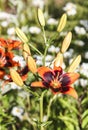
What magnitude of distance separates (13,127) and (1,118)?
0.26 meters

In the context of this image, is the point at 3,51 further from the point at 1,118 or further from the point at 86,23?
the point at 86,23

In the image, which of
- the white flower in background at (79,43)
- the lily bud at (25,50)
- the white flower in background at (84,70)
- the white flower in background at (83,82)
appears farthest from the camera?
the white flower in background at (79,43)

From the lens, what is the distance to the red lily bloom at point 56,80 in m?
2.83

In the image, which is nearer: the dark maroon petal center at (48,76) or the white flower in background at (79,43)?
the dark maroon petal center at (48,76)

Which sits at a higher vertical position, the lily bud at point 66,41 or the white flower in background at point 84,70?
the white flower in background at point 84,70

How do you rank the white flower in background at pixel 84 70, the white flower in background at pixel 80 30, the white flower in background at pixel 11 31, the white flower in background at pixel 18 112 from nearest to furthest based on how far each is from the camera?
the white flower in background at pixel 18 112 → the white flower in background at pixel 84 70 → the white flower in background at pixel 80 30 → the white flower in background at pixel 11 31

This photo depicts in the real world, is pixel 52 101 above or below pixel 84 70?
below

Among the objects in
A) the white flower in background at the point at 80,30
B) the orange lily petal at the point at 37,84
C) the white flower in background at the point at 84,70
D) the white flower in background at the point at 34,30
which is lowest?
the orange lily petal at the point at 37,84

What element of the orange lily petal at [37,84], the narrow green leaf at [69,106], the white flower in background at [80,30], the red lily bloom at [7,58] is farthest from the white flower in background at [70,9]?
the orange lily petal at [37,84]

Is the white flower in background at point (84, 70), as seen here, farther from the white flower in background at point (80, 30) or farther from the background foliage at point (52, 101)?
the white flower in background at point (80, 30)

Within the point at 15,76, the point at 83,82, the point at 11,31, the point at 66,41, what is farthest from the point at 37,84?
the point at 11,31

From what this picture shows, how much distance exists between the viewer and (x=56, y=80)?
2961mm

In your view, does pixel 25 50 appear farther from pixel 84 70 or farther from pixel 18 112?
pixel 84 70

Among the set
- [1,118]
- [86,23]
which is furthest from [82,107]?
[86,23]
